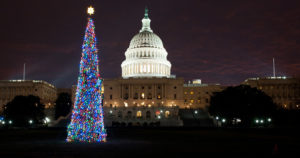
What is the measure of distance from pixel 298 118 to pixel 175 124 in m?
28.5

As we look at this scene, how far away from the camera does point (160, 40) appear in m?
147

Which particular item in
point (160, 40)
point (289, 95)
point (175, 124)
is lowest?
point (175, 124)

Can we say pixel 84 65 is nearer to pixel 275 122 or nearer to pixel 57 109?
pixel 275 122

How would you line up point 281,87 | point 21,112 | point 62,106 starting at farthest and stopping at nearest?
point 281,87
point 62,106
point 21,112

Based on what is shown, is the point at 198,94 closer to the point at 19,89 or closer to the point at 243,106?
the point at 243,106

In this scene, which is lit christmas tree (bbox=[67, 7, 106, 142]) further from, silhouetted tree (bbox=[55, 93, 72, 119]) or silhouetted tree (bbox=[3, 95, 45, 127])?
silhouetted tree (bbox=[55, 93, 72, 119])

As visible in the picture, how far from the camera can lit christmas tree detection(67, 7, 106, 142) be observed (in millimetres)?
33375

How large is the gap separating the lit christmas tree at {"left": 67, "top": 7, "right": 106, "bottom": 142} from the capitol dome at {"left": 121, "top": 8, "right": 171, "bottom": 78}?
100m

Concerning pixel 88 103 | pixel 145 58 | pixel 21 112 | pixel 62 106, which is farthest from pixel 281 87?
pixel 88 103

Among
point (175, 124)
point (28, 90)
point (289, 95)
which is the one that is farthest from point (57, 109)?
point (289, 95)

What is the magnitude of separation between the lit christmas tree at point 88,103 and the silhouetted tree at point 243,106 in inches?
1776

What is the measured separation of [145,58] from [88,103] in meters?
105

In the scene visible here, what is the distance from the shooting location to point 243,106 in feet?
241

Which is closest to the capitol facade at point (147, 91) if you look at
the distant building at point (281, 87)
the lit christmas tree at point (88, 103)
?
the distant building at point (281, 87)
